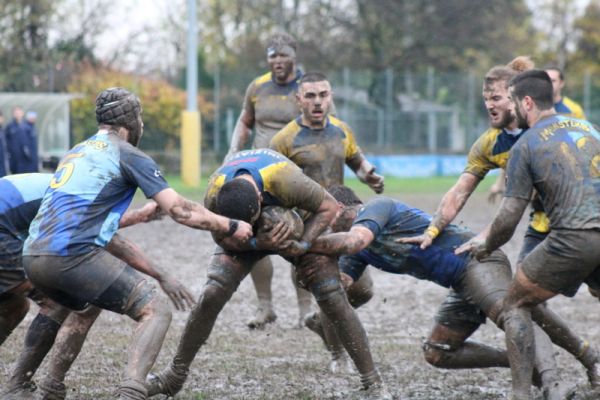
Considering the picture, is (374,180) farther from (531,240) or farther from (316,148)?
(531,240)

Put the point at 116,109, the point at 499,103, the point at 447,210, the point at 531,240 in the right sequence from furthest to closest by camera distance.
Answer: the point at 499,103 → the point at 531,240 → the point at 447,210 → the point at 116,109

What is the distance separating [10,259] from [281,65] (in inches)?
A: 162

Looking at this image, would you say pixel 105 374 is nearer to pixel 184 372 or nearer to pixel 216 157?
pixel 184 372

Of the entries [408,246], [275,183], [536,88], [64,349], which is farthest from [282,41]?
[64,349]

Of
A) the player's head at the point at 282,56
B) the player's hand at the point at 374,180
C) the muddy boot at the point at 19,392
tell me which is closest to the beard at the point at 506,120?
the player's hand at the point at 374,180

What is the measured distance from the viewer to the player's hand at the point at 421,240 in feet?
22.2

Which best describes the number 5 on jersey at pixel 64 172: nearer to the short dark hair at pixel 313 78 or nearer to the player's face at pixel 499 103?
the player's face at pixel 499 103

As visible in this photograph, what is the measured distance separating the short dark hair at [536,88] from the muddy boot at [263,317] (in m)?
4.17

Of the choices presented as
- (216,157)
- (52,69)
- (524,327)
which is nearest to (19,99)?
(52,69)

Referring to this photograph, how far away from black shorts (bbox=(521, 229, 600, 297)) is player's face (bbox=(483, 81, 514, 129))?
1.58 m

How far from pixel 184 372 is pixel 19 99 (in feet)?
72.1

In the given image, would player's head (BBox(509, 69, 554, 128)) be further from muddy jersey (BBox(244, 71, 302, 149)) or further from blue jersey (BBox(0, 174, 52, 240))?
muddy jersey (BBox(244, 71, 302, 149))

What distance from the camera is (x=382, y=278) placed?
1287cm

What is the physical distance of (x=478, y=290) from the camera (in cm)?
659
